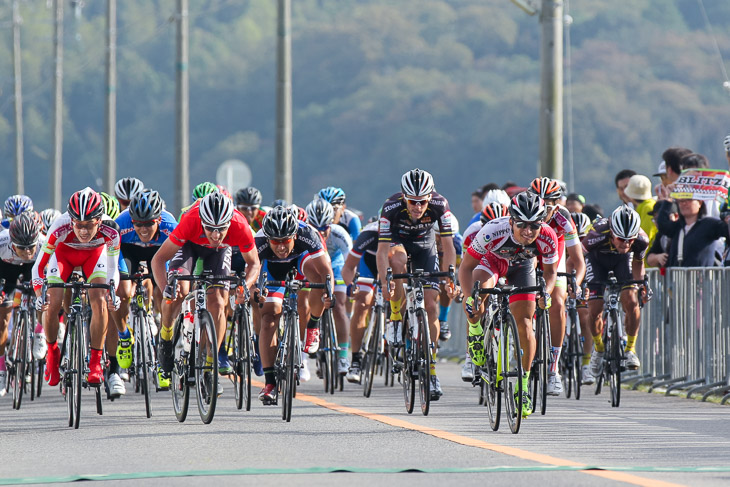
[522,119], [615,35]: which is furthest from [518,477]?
[615,35]

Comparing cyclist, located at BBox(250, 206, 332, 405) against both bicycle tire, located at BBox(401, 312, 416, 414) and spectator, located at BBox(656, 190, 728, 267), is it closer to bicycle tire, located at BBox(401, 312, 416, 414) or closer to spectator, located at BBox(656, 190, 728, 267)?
bicycle tire, located at BBox(401, 312, 416, 414)

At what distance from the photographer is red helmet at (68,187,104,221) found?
1194 cm

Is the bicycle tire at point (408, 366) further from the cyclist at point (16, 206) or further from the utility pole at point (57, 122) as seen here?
the utility pole at point (57, 122)

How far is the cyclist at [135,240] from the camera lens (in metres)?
13.1

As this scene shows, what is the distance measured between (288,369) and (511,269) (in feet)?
6.16

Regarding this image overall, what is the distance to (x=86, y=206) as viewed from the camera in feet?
39.3

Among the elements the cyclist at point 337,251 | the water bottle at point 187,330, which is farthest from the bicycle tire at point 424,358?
the cyclist at point 337,251

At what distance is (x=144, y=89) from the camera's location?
12581cm

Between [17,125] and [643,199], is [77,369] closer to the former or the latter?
[643,199]

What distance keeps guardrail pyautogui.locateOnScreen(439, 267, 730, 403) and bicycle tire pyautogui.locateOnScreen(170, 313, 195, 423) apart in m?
4.92

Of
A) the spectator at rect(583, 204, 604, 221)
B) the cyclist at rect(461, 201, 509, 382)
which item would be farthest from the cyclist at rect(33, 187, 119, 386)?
the spectator at rect(583, 204, 604, 221)

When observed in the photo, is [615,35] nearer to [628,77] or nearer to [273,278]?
[628,77]

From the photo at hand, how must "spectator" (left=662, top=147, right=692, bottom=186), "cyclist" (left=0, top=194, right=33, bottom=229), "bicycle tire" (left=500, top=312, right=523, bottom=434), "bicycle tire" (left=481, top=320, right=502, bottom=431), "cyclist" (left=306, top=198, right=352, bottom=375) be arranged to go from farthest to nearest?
1. "cyclist" (left=0, top=194, right=33, bottom=229)
2. "spectator" (left=662, top=147, right=692, bottom=186)
3. "cyclist" (left=306, top=198, right=352, bottom=375)
4. "bicycle tire" (left=481, top=320, right=502, bottom=431)
5. "bicycle tire" (left=500, top=312, right=523, bottom=434)

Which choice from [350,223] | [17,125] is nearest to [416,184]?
[350,223]
